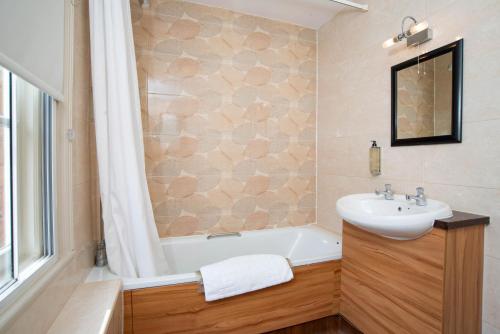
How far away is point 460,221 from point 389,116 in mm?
804

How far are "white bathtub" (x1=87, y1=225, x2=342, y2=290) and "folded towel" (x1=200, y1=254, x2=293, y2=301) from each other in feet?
0.73

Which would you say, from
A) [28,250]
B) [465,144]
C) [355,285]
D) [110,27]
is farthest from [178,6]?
[355,285]

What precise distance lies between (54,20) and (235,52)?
52.7 inches

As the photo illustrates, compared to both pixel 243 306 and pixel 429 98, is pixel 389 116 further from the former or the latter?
pixel 243 306

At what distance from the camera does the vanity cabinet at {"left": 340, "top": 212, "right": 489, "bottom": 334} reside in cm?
102

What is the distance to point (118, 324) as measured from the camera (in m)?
1.11

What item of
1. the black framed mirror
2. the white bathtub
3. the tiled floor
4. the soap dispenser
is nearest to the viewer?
the black framed mirror

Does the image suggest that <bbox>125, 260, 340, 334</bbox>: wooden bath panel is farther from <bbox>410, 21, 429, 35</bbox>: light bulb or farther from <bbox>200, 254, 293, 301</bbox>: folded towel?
<bbox>410, 21, 429, 35</bbox>: light bulb

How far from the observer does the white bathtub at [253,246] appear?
1833mm

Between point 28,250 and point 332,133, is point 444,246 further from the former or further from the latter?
point 28,250

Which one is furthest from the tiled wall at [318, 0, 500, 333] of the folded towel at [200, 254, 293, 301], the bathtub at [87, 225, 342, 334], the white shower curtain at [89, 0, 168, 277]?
the white shower curtain at [89, 0, 168, 277]

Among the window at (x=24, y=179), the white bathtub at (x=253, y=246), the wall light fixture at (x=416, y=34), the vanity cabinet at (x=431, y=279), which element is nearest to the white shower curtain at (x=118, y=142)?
the window at (x=24, y=179)

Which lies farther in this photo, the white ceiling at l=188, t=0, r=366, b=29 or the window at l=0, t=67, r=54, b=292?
the white ceiling at l=188, t=0, r=366, b=29

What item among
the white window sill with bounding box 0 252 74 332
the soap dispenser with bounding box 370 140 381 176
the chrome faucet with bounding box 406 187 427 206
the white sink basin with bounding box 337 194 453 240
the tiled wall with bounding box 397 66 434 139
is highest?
the tiled wall with bounding box 397 66 434 139
